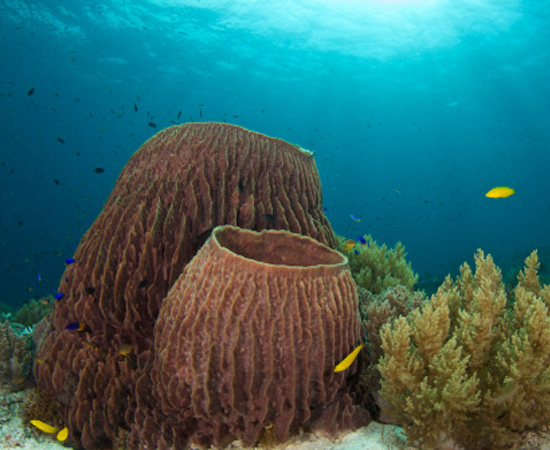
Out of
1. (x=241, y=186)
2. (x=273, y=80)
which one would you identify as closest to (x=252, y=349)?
(x=241, y=186)

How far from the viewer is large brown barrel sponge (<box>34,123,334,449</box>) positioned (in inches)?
124

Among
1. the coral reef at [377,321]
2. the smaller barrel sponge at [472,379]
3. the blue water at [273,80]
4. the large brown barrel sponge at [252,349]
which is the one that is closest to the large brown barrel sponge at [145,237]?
the large brown barrel sponge at [252,349]

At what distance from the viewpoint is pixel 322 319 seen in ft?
7.97

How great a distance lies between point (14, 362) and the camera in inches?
147

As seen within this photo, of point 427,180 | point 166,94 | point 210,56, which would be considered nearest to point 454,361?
point 210,56

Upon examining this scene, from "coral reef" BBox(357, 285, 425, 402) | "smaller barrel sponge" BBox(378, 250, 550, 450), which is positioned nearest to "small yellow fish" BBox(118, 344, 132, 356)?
"coral reef" BBox(357, 285, 425, 402)

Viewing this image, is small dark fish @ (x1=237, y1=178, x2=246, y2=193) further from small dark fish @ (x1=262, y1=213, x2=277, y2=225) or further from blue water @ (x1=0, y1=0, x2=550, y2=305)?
blue water @ (x1=0, y1=0, x2=550, y2=305)

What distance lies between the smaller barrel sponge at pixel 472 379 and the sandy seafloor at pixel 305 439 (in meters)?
0.12

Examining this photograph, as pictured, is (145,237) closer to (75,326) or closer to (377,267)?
(75,326)

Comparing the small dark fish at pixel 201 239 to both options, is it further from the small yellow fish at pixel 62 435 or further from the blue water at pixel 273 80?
the blue water at pixel 273 80

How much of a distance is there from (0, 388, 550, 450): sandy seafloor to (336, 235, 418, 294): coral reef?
2.98m

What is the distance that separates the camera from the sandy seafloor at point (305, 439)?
7.35 ft

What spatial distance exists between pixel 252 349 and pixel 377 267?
4.07m

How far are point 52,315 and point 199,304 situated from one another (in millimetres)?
2407
